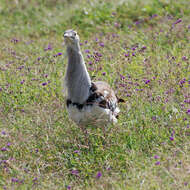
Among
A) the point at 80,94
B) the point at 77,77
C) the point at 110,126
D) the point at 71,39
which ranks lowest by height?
the point at 110,126

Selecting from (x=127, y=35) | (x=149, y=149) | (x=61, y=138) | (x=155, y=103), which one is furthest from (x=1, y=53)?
(x=149, y=149)

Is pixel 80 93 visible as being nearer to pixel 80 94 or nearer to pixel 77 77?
pixel 80 94

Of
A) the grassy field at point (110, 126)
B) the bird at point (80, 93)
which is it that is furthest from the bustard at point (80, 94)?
the grassy field at point (110, 126)

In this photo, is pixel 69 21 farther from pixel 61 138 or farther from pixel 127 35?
pixel 61 138

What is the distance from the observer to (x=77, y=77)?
4.34 metres

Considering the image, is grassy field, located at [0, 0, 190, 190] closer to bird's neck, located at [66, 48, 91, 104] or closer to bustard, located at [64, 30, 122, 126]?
bustard, located at [64, 30, 122, 126]

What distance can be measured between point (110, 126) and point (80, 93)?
585 mm

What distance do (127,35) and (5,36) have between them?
9.81 ft

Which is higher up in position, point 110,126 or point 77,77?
point 77,77

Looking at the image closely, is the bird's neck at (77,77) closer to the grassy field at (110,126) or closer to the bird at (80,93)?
the bird at (80,93)

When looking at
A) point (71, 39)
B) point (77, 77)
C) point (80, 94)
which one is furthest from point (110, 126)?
point (71, 39)

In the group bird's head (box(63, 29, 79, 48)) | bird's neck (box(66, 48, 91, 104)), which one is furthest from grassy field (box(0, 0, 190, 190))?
bird's head (box(63, 29, 79, 48))

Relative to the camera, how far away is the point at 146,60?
19.1 ft

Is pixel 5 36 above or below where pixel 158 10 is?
below
